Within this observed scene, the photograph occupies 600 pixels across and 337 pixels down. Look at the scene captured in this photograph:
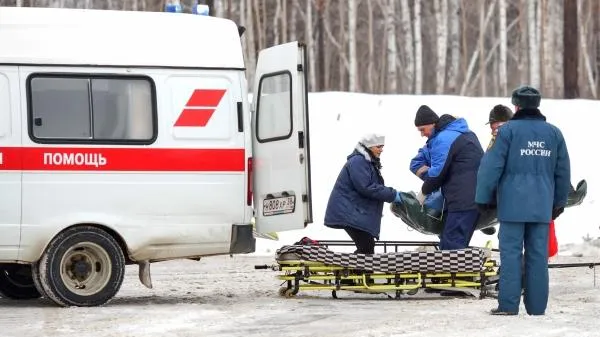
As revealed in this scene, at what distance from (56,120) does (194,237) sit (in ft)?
5.11

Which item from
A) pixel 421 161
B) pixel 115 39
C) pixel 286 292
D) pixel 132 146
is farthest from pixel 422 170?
pixel 115 39

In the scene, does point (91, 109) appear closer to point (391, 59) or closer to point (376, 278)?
point (376, 278)

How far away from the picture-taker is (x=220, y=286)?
1530 centimetres

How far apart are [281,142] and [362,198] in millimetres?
1039

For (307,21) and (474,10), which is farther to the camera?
(474,10)

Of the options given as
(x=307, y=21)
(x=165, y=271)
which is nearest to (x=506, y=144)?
(x=165, y=271)

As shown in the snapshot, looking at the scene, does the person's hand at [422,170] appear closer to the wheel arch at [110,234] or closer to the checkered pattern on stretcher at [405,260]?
the checkered pattern on stretcher at [405,260]

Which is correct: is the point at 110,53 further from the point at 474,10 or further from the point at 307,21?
the point at 474,10

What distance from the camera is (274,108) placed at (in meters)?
13.5

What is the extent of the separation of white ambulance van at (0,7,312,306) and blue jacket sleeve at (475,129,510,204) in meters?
1.90

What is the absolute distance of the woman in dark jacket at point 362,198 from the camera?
1377cm

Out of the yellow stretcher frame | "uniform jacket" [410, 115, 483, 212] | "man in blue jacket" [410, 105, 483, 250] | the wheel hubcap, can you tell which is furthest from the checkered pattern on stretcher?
the wheel hubcap

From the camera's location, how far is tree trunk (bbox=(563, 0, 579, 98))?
115 ft

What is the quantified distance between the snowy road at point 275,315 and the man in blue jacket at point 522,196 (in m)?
0.26
